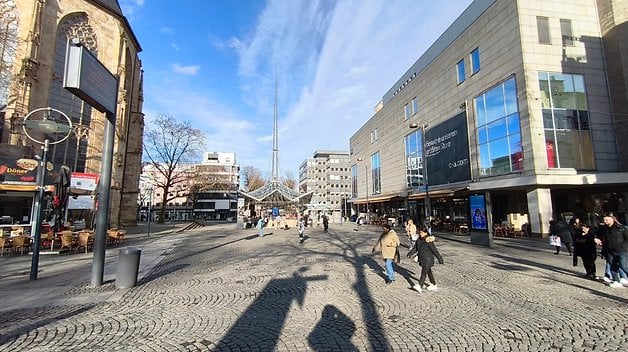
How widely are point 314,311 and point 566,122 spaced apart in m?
24.1

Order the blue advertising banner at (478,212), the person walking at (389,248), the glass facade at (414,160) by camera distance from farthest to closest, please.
Answer: the glass facade at (414,160) < the blue advertising banner at (478,212) < the person walking at (389,248)

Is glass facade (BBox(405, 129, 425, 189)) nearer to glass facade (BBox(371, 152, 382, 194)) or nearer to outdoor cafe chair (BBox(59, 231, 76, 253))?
glass facade (BBox(371, 152, 382, 194))

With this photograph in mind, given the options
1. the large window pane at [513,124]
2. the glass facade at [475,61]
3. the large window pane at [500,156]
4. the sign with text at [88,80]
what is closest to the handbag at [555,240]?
the large window pane at [500,156]

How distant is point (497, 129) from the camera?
24.3 m

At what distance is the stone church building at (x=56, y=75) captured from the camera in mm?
22447

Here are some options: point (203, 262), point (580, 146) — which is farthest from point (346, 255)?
point (580, 146)

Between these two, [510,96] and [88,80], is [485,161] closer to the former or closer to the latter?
[510,96]

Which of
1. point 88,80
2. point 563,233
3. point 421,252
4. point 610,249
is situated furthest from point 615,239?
point 88,80

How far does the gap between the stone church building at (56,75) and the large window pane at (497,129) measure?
91.0 ft

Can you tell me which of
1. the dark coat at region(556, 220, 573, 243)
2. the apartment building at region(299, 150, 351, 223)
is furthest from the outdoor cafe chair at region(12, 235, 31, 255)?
the apartment building at region(299, 150, 351, 223)

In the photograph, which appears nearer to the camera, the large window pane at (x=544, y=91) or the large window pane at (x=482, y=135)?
the large window pane at (x=544, y=91)

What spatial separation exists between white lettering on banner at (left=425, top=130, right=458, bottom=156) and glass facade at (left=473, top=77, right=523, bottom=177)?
12.8ft

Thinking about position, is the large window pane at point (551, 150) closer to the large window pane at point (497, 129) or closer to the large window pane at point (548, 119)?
the large window pane at point (548, 119)

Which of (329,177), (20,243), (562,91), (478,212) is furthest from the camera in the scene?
(329,177)
